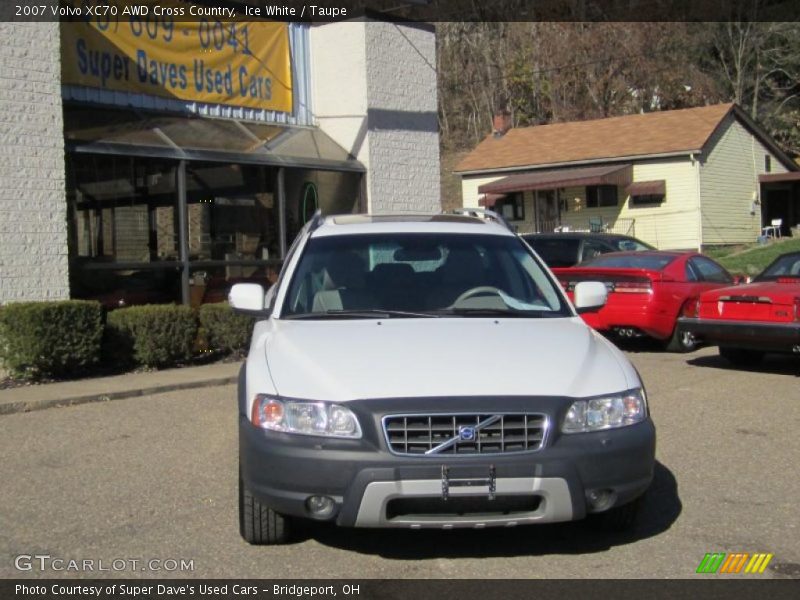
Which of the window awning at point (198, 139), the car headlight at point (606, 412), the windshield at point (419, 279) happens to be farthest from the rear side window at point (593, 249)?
the car headlight at point (606, 412)

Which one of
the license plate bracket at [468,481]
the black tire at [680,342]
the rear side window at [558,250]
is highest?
the rear side window at [558,250]

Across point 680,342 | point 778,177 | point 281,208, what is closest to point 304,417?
point 680,342

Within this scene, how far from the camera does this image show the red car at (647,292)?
13.1 meters

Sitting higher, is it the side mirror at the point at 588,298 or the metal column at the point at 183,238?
Answer: the metal column at the point at 183,238

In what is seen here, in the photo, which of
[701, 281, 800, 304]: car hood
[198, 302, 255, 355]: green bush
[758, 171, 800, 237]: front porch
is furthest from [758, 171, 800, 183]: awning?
[198, 302, 255, 355]: green bush

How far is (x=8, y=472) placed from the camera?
6957 millimetres

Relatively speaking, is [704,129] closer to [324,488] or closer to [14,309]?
[14,309]

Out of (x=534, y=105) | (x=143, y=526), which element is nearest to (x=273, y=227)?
(x=143, y=526)

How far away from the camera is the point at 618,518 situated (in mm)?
5074

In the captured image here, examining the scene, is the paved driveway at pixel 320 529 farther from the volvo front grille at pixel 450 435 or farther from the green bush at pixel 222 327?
the green bush at pixel 222 327

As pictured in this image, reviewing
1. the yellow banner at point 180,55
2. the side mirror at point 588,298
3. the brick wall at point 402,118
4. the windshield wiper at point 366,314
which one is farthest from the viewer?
the brick wall at point 402,118

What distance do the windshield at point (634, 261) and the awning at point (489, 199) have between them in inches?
904

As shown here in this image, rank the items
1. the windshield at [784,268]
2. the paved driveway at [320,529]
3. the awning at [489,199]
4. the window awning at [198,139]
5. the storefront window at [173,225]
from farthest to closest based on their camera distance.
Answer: the awning at [489,199] → the window awning at [198,139] → the storefront window at [173,225] → the windshield at [784,268] → the paved driveway at [320,529]

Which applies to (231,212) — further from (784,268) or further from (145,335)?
(784,268)
